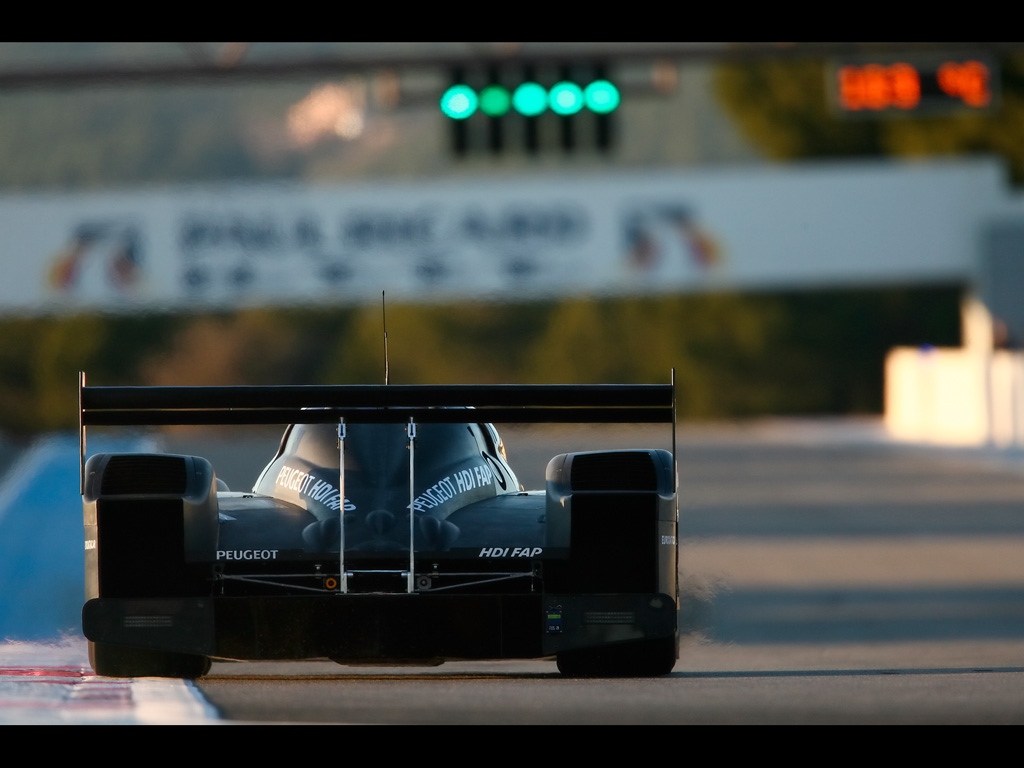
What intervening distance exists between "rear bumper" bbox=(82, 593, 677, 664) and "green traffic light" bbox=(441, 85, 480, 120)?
12269 millimetres

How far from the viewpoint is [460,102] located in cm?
2006

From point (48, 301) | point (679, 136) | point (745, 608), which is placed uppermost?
point (679, 136)

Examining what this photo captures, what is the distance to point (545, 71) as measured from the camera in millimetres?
19922

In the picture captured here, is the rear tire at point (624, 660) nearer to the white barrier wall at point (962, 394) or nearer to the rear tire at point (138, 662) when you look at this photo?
the rear tire at point (138, 662)

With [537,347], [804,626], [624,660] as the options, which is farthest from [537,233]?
[537,347]

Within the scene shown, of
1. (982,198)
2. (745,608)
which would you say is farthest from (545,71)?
(982,198)

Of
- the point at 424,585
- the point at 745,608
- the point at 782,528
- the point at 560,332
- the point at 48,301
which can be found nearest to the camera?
the point at 424,585

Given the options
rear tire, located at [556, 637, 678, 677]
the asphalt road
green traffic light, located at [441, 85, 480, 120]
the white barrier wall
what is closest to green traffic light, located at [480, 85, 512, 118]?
green traffic light, located at [441, 85, 480, 120]

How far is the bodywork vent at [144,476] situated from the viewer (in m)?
8.43

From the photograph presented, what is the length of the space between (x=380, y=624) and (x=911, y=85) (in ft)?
49.7

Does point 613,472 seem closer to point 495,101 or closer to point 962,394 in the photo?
point 495,101

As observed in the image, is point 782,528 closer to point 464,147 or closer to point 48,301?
point 464,147
